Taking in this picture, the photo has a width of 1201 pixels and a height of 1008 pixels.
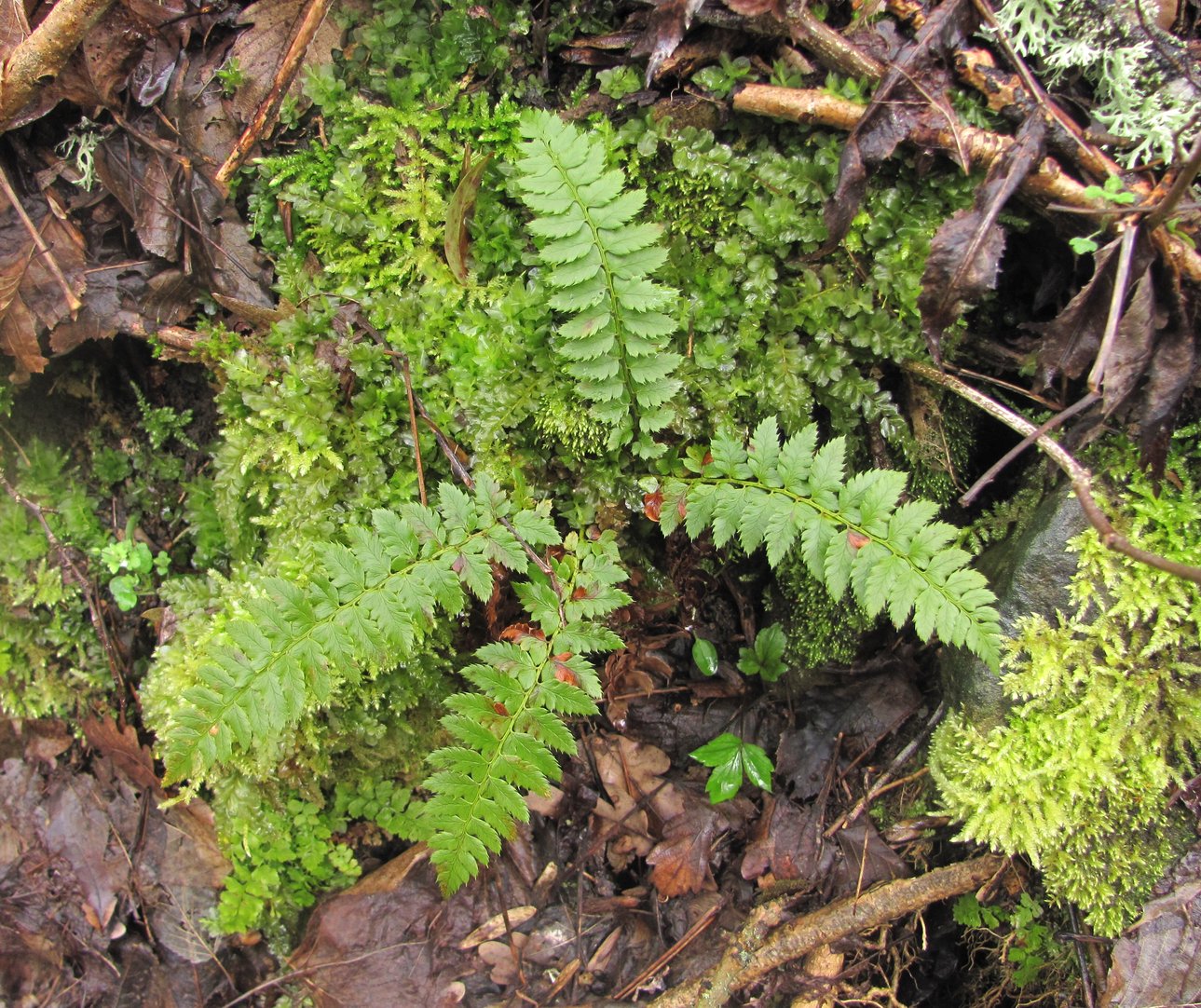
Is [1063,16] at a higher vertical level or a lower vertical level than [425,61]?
lower

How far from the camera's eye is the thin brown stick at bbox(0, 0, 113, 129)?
2.79 metres

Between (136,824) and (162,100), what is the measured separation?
3521mm

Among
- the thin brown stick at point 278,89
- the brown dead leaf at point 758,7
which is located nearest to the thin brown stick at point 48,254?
the thin brown stick at point 278,89

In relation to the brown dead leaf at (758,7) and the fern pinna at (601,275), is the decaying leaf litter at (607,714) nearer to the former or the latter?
the brown dead leaf at (758,7)

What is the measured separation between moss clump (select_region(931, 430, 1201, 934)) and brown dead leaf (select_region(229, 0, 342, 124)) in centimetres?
346

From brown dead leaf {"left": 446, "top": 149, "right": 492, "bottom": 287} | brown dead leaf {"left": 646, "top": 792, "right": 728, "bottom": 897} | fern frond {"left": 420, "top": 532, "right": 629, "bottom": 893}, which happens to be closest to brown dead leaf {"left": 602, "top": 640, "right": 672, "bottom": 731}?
brown dead leaf {"left": 646, "top": 792, "right": 728, "bottom": 897}

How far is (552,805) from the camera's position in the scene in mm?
3545

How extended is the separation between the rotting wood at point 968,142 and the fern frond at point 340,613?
1737mm

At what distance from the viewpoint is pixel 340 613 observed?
8.25ft

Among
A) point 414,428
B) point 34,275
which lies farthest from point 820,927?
point 34,275

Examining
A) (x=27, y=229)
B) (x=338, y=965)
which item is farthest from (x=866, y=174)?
(x=338, y=965)

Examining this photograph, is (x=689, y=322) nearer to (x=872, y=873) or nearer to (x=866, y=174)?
(x=866, y=174)

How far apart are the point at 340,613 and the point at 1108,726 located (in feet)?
8.80

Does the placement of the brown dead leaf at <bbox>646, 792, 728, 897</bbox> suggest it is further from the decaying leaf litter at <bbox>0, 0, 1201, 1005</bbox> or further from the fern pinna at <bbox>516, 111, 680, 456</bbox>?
the fern pinna at <bbox>516, 111, 680, 456</bbox>
